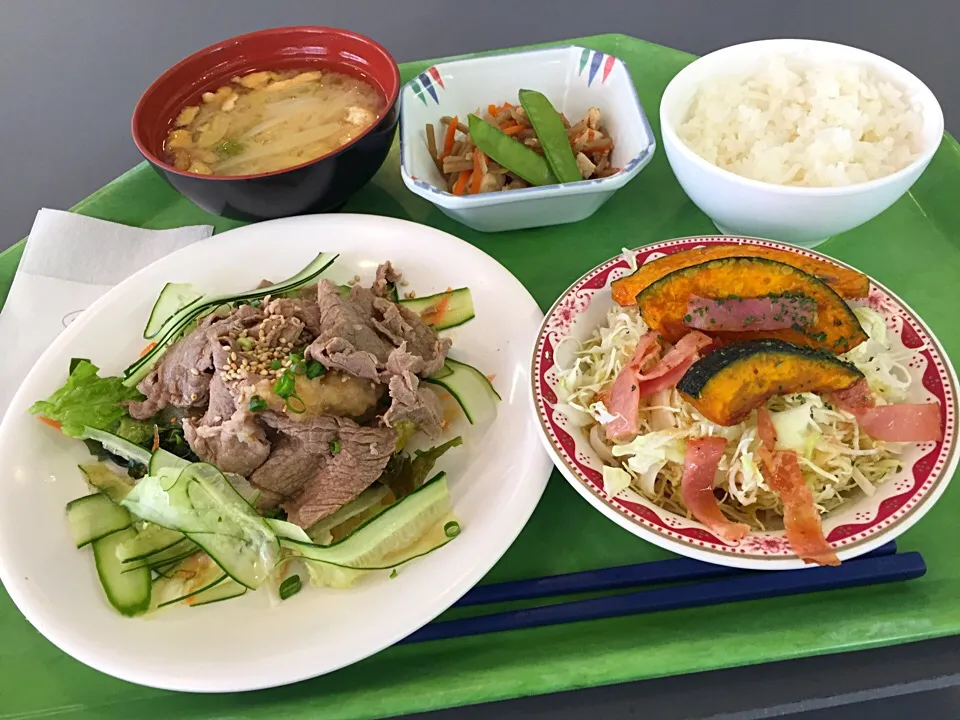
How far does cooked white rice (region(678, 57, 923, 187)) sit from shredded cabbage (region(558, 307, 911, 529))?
19.2 inches

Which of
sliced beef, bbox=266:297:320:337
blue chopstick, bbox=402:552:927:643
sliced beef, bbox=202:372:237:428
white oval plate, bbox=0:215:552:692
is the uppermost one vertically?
sliced beef, bbox=266:297:320:337

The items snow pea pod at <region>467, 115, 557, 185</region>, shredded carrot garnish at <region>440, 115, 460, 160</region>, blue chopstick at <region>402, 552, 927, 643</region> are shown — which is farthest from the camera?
shredded carrot garnish at <region>440, 115, 460, 160</region>

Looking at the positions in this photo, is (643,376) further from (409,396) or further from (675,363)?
(409,396)

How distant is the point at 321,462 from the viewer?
5.02 feet

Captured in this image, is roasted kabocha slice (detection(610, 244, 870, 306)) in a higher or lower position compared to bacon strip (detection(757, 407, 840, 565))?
higher

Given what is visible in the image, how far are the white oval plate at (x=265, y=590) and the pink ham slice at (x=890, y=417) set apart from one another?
620 millimetres

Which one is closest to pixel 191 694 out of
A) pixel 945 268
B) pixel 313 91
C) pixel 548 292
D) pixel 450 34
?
pixel 548 292

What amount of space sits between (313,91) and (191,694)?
175 cm

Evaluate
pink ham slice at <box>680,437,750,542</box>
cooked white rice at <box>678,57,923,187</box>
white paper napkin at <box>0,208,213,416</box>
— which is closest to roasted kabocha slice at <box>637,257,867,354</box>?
pink ham slice at <box>680,437,750,542</box>

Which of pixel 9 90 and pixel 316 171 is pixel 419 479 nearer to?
pixel 316 171

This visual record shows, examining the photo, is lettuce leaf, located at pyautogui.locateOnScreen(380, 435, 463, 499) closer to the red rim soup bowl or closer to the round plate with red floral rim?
the round plate with red floral rim

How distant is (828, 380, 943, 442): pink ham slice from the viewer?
1.32 metres

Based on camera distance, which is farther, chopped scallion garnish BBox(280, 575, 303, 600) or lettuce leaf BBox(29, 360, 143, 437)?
lettuce leaf BBox(29, 360, 143, 437)

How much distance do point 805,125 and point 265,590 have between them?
5.88 feet
